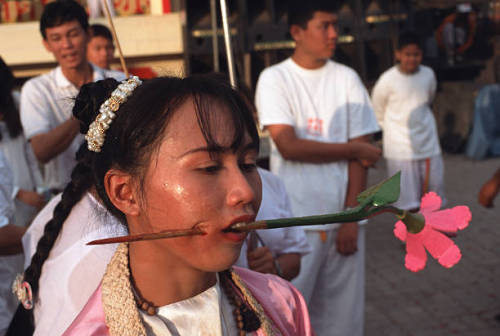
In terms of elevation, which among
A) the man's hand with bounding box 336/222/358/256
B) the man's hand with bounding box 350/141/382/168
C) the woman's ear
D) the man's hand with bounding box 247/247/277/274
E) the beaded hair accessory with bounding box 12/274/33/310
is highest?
the woman's ear

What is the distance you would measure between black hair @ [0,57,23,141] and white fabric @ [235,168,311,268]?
57.5 inches

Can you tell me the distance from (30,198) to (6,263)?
1.47ft

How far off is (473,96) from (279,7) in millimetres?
3929

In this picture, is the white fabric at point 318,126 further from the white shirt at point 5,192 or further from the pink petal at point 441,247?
the pink petal at point 441,247

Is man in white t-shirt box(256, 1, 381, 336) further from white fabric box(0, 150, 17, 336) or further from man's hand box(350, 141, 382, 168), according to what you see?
white fabric box(0, 150, 17, 336)

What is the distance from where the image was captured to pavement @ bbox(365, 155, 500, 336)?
149 inches

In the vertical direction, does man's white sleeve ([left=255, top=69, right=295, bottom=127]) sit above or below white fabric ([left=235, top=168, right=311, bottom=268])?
above

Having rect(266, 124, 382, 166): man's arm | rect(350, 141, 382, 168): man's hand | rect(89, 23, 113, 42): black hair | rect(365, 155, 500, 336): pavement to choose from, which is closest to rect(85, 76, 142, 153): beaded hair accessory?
rect(266, 124, 382, 166): man's arm

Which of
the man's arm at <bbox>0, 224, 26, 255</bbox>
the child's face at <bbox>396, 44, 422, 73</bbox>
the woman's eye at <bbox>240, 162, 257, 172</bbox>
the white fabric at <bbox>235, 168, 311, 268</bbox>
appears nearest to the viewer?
the woman's eye at <bbox>240, 162, 257, 172</bbox>

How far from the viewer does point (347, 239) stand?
297cm

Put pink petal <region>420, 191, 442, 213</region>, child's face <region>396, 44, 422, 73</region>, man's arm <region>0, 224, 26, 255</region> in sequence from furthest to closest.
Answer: child's face <region>396, 44, 422, 73</region> → man's arm <region>0, 224, 26, 255</region> → pink petal <region>420, 191, 442, 213</region>

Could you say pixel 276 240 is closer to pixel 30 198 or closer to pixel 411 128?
pixel 30 198

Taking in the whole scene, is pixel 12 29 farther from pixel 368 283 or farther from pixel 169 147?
pixel 169 147

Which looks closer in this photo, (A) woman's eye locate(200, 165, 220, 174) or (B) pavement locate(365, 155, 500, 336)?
(A) woman's eye locate(200, 165, 220, 174)
